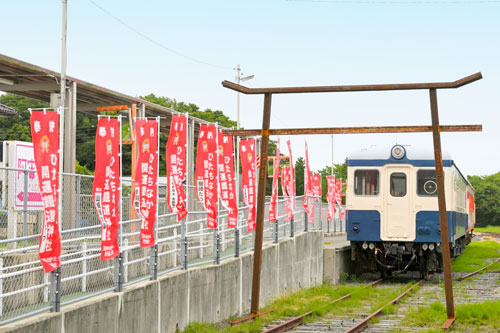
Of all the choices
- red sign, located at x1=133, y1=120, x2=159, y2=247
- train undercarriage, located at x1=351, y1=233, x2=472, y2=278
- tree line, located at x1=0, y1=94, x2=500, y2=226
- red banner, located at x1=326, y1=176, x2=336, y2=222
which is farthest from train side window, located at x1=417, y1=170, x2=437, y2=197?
tree line, located at x1=0, y1=94, x2=500, y2=226

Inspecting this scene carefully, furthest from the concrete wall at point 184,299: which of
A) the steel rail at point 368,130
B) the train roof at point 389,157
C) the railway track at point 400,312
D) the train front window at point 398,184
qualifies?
the train front window at point 398,184

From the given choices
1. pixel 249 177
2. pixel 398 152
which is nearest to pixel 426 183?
pixel 398 152

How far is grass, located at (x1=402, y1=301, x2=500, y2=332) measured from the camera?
12.5 m

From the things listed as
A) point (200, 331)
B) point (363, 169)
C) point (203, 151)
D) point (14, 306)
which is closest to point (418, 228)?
point (363, 169)

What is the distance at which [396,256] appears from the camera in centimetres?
2069

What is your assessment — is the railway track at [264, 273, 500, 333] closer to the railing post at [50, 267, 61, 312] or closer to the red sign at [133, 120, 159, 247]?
the red sign at [133, 120, 159, 247]

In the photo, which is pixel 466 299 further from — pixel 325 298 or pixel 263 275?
pixel 263 275

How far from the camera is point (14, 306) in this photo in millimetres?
8758

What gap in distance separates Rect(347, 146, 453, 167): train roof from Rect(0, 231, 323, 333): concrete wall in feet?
9.36

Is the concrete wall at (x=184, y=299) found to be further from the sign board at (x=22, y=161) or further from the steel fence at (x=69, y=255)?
the sign board at (x=22, y=161)

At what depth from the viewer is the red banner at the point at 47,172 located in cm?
805

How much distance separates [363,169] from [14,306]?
13.2 metres

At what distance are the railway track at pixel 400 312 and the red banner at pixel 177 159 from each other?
254 centimetres

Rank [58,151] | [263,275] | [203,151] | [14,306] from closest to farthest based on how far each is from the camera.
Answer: [58,151]
[14,306]
[203,151]
[263,275]
